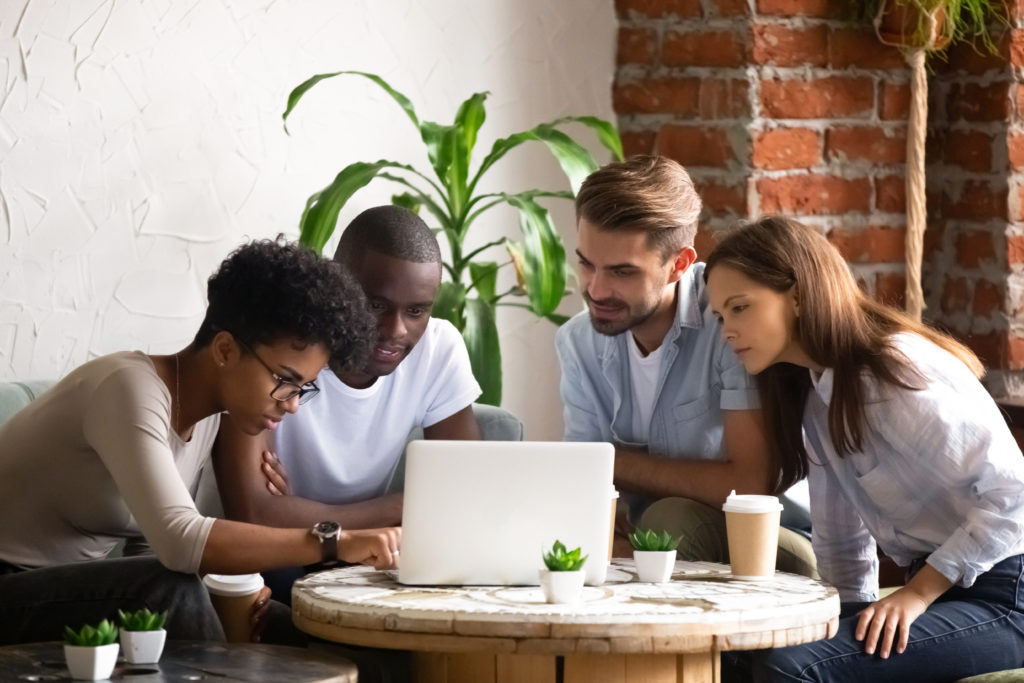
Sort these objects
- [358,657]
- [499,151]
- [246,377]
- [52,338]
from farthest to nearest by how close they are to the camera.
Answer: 1. [499,151]
2. [52,338]
3. [358,657]
4. [246,377]

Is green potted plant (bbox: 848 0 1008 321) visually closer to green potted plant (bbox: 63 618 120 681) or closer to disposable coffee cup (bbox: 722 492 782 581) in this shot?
disposable coffee cup (bbox: 722 492 782 581)

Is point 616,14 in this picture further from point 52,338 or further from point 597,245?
point 52,338

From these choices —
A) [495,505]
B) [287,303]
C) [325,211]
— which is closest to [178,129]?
[325,211]

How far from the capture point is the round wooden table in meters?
1.68

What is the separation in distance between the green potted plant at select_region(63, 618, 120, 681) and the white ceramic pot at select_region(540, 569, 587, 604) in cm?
51

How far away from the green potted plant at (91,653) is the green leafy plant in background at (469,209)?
1.23 m

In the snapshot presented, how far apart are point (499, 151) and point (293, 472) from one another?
86 centimetres

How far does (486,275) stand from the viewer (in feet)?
10.0

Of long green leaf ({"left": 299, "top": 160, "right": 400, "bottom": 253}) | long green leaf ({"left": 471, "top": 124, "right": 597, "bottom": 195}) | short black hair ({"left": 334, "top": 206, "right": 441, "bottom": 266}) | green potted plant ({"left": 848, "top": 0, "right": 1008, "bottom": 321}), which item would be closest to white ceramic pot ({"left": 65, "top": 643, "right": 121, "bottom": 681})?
short black hair ({"left": 334, "top": 206, "right": 441, "bottom": 266})

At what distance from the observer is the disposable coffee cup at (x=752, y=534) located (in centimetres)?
197

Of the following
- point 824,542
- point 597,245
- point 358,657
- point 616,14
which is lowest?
point 358,657

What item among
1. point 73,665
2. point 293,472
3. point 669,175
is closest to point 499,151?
point 669,175

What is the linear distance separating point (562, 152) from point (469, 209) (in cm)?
25

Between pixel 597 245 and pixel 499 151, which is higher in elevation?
pixel 499 151
